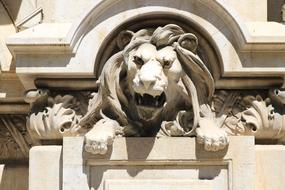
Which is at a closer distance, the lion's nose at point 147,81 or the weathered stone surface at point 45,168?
the lion's nose at point 147,81

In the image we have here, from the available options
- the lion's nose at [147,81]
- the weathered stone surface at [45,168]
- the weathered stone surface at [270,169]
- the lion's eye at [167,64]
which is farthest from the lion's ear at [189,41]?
the weathered stone surface at [45,168]

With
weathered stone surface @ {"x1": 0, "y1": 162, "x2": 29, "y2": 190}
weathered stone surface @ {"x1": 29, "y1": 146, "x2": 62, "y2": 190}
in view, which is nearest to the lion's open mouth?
weathered stone surface @ {"x1": 29, "y1": 146, "x2": 62, "y2": 190}

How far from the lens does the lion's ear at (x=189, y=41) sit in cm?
858

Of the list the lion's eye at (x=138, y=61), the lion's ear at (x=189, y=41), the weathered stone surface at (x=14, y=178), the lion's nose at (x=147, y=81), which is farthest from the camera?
the weathered stone surface at (x=14, y=178)

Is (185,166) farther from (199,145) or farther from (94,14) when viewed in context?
(94,14)

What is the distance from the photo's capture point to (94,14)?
853cm

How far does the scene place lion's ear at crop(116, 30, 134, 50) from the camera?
8625 mm

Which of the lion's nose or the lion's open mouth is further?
the lion's open mouth

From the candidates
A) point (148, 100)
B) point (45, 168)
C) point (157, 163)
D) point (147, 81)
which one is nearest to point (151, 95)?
point (148, 100)

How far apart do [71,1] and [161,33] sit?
74cm

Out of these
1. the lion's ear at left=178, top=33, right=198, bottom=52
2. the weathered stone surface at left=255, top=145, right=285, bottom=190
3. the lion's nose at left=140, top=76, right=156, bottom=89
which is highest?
the lion's ear at left=178, top=33, right=198, bottom=52

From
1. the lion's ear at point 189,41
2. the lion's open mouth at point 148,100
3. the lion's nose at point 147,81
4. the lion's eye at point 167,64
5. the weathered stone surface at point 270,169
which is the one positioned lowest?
the weathered stone surface at point 270,169

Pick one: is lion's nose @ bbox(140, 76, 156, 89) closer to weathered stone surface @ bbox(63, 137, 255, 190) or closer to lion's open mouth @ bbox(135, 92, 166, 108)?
lion's open mouth @ bbox(135, 92, 166, 108)

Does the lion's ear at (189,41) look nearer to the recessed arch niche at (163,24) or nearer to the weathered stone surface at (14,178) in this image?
the recessed arch niche at (163,24)
